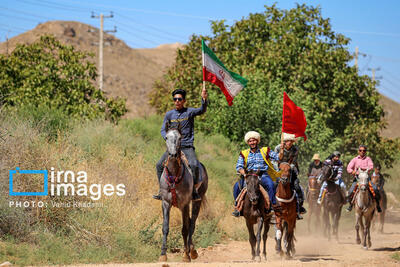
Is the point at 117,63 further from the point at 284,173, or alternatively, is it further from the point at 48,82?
the point at 284,173

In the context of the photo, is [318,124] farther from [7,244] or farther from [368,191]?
[7,244]

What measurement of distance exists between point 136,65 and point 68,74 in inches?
2947

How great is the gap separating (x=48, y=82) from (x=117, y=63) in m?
70.6

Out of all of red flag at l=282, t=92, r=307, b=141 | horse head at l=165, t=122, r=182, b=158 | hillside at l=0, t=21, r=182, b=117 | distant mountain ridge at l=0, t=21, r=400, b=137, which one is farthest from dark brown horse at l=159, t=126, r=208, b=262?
hillside at l=0, t=21, r=182, b=117

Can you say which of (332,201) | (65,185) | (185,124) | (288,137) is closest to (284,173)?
(288,137)

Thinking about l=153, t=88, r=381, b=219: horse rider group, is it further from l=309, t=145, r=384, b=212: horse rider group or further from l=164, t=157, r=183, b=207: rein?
l=309, t=145, r=384, b=212: horse rider group

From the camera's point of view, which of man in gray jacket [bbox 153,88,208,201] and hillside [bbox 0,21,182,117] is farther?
hillside [bbox 0,21,182,117]

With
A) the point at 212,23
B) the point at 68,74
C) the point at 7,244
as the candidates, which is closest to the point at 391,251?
the point at 7,244

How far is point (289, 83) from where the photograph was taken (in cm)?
3353

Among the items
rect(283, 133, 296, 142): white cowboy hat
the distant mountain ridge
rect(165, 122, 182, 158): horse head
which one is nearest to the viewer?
rect(165, 122, 182, 158): horse head

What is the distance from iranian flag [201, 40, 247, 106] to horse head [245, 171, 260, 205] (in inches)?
95.2

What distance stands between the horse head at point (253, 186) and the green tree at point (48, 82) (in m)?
15.4

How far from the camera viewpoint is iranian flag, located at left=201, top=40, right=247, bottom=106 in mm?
14455

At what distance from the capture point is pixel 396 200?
149 feet
